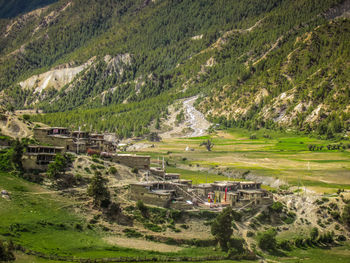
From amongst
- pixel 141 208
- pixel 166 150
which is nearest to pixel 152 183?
pixel 141 208

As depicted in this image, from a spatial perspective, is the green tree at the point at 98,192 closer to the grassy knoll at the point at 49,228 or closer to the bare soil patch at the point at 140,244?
the grassy knoll at the point at 49,228

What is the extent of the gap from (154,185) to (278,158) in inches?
2865

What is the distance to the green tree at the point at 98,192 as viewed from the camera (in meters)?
78.5

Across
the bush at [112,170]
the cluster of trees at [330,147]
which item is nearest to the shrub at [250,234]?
the bush at [112,170]

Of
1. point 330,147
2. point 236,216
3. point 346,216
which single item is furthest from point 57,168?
point 330,147

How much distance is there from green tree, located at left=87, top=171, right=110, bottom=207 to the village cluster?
20.6 feet

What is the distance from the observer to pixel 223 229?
254ft

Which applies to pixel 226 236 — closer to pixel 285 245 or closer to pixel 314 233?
pixel 285 245

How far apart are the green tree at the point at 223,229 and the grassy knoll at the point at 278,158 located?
36.2 metres

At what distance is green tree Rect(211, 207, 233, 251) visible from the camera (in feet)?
253

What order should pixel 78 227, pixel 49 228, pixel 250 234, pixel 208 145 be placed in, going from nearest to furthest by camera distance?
pixel 49 228 < pixel 78 227 < pixel 250 234 < pixel 208 145

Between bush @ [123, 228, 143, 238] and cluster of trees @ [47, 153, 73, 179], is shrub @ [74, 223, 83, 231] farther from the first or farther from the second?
cluster of trees @ [47, 153, 73, 179]

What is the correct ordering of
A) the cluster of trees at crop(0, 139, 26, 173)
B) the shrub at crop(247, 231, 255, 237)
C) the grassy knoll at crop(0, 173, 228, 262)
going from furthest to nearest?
the shrub at crop(247, 231, 255, 237), the cluster of trees at crop(0, 139, 26, 173), the grassy knoll at crop(0, 173, 228, 262)

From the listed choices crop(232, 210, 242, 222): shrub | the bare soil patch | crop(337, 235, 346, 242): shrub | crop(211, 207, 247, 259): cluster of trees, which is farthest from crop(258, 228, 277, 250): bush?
crop(337, 235, 346, 242): shrub
